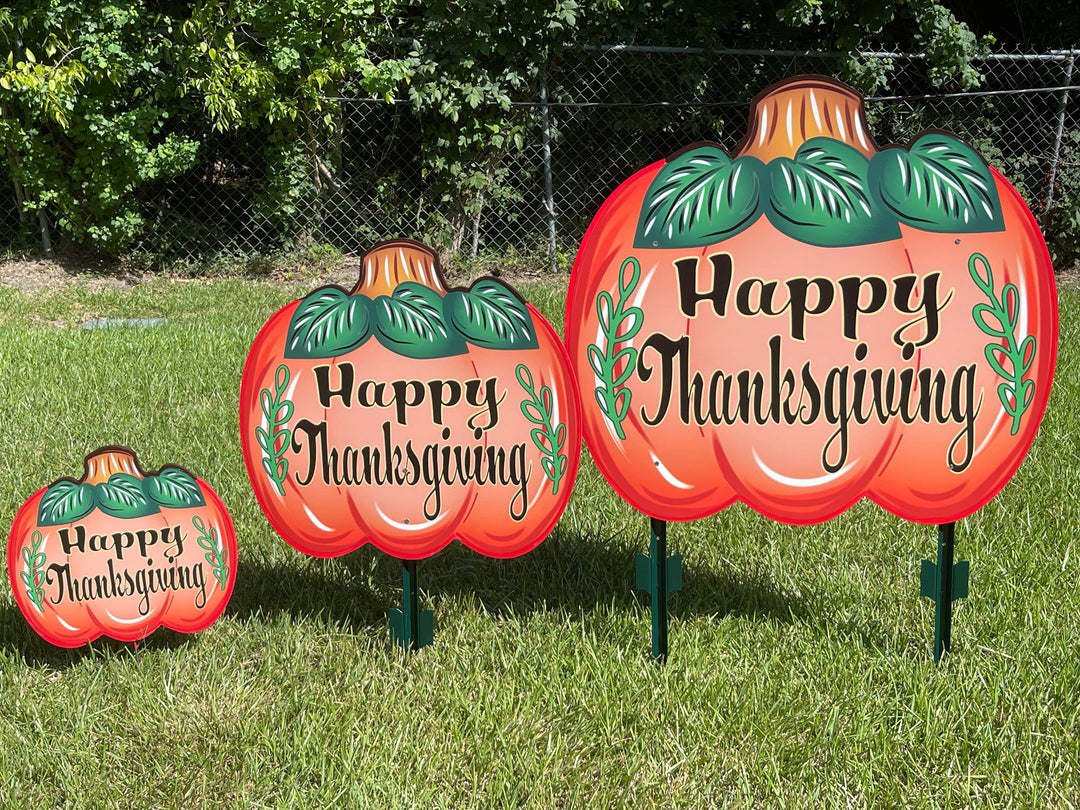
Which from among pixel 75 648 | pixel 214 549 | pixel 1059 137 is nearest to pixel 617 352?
pixel 214 549

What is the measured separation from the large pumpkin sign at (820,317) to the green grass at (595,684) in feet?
1.36

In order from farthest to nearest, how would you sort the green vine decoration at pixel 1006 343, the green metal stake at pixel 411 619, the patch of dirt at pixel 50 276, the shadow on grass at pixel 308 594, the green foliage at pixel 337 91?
1. the patch of dirt at pixel 50 276
2. the green foliage at pixel 337 91
3. the shadow on grass at pixel 308 594
4. the green metal stake at pixel 411 619
5. the green vine decoration at pixel 1006 343

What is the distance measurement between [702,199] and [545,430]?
60 cm

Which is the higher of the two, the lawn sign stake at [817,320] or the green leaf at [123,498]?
the lawn sign stake at [817,320]

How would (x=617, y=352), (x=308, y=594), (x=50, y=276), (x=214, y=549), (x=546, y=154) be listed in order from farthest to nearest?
(x=546, y=154) < (x=50, y=276) < (x=308, y=594) < (x=214, y=549) < (x=617, y=352)

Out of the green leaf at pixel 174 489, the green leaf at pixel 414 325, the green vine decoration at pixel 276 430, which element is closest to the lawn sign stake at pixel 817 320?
the green leaf at pixel 414 325

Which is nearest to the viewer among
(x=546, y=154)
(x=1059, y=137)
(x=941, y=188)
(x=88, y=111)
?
(x=941, y=188)

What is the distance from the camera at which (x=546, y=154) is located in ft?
24.3

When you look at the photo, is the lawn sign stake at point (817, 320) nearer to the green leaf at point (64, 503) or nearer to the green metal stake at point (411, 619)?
the green metal stake at point (411, 619)

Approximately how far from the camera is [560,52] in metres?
7.28

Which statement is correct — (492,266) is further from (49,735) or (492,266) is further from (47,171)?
(49,735)

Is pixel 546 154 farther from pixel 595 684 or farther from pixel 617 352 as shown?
pixel 595 684

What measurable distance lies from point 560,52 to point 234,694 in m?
6.17

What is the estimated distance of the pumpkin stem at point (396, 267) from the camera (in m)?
2.13
